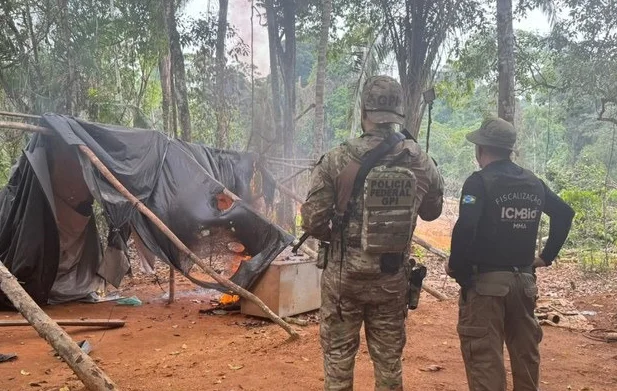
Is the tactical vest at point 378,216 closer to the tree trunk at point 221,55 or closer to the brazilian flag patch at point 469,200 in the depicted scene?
the brazilian flag patch at point 469,200

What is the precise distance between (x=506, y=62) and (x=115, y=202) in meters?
5.48

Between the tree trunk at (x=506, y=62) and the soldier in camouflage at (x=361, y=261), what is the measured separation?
15.5ft

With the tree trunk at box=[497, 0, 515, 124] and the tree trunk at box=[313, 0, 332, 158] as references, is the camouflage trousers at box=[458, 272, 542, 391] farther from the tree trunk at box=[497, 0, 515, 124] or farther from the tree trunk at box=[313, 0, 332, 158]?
the tree trunk at box=[313, 0, 332, 158]

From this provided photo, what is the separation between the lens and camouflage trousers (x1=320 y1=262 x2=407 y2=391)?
9.53 feet

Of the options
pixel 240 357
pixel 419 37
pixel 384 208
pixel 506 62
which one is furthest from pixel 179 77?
pixel 384 208

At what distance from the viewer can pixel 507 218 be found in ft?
9.82

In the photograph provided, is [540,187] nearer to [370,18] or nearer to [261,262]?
[261,262]

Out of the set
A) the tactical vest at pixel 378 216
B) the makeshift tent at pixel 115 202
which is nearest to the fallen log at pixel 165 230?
the makeshift tent at pixel 115 202

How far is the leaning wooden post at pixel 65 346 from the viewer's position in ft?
9.93

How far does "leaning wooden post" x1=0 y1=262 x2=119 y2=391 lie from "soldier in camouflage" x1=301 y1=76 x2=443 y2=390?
52.5 inches

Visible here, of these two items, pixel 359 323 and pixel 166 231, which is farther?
pixel 166 231

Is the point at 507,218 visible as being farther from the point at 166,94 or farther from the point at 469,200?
the point at 166,94

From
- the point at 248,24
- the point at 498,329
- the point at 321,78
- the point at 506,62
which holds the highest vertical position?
the point at 248,24

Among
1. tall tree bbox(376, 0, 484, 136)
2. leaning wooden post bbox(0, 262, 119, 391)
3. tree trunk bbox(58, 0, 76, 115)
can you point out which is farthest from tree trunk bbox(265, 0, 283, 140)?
leaning wooden post bbox(0, 262, 119, 391)
